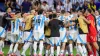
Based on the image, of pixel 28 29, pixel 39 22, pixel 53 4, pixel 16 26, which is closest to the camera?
pixel 39 22

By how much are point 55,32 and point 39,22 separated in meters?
0.84

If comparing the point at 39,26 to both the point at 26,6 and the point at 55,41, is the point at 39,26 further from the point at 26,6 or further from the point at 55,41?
the point at 26,6

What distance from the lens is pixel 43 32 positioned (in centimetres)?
1947

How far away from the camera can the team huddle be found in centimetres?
1942

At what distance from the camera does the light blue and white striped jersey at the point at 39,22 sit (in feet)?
63.6

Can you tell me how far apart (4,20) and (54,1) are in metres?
8.83

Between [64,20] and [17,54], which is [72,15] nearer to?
[64,20]

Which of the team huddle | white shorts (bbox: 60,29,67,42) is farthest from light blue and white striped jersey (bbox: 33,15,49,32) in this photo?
white shorts (bbox: 60,29,67,42)

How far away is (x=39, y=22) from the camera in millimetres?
19422

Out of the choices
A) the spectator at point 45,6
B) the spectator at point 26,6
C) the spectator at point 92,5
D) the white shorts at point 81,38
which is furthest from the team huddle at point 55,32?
the spectator at point 26,6

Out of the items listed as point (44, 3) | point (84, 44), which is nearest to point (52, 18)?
point (84, 44)

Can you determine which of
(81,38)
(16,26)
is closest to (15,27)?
(16,26)

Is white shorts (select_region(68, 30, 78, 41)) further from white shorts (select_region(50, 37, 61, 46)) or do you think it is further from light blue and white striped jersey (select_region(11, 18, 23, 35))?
light blue and white striped jersey (select_region(11, 18, 23, 35))

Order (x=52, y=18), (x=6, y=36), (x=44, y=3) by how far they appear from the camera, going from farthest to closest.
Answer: (x=44, y=3), (x=6, y=36), (x=52, y=18)
